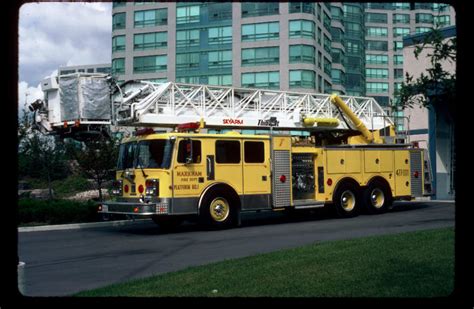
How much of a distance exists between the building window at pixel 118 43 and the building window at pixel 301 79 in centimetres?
2029

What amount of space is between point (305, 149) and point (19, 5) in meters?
14.7

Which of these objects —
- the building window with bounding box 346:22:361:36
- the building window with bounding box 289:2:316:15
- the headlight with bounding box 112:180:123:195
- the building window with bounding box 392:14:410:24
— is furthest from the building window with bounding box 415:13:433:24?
the headlight with bounding box 112:180:123:195

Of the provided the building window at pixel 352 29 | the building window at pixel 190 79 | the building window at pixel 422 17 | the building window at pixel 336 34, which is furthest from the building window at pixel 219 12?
the building window at pixel 422 17

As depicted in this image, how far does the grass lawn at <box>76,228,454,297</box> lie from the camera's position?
6.43 metres

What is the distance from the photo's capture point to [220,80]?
61.0 meters

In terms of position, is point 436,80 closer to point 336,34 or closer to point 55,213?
point 55,213

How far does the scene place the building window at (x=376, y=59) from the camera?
95.4m

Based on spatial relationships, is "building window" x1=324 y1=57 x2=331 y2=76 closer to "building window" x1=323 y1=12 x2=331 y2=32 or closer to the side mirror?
"building window" x1=323 y1=12 x2=331 y2=32

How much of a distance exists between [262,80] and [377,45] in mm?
46736

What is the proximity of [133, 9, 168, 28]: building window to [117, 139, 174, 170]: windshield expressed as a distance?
5006cm

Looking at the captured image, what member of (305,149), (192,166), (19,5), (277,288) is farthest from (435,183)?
(19,5)

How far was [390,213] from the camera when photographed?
64.1 feet

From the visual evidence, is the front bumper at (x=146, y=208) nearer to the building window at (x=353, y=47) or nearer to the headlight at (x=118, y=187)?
the headlight at (x=118, y=187)

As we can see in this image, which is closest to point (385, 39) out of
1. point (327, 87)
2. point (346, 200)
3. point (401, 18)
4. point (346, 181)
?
point (401, 18)
